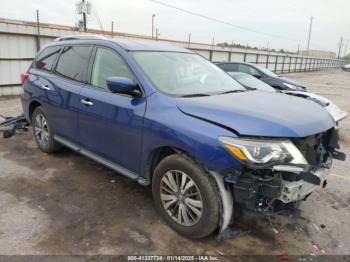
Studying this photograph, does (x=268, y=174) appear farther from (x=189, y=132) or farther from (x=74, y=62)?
(x=74, y=62)

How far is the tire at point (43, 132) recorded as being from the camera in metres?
4.89

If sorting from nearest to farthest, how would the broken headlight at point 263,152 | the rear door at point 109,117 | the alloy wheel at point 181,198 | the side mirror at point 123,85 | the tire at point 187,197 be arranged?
the broken headlight at point 263,152
the tire at point 187,197
the alloy wheel at point 181,198
the side mirror at point 123,85
the rear door at point 109,117

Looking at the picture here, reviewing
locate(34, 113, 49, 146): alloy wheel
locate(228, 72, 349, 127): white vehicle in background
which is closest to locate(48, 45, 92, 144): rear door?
locate(34, 113, 49, 146): alloy wheel

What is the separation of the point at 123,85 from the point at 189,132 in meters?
0.88

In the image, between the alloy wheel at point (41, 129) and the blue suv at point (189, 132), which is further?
the alloy wheel at point (41, 129)

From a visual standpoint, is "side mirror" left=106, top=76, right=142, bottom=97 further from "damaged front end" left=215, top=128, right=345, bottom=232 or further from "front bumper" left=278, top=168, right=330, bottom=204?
"front bumper" left=278, top=168, right=330, bottom=204

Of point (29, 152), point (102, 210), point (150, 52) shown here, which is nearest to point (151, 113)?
point (150, 52)

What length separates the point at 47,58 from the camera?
503cm

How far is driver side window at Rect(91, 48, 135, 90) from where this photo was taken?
11.7ft

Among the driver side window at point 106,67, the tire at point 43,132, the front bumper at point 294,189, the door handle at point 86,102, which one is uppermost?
the driver side window at point 106,67

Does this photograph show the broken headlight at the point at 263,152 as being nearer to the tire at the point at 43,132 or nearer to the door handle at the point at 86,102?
the door handle at the point at 86,102

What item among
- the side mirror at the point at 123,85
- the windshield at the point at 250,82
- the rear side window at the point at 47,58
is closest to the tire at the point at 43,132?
the rear side window at the point at 47,58

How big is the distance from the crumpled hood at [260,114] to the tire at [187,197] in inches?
18.4

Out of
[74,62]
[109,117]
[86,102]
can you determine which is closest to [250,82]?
[74,62]
